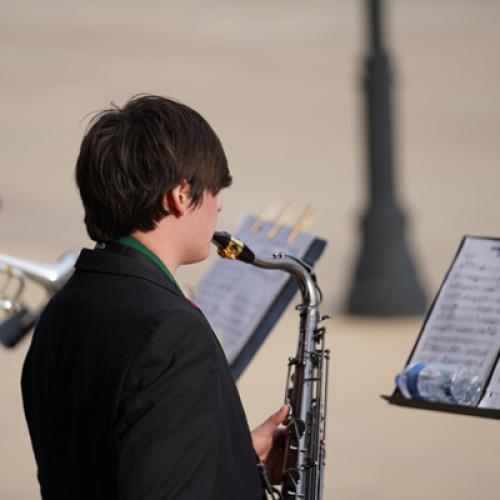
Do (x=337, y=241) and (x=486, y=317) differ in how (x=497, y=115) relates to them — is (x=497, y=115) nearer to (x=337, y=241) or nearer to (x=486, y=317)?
(x=337, y=241)

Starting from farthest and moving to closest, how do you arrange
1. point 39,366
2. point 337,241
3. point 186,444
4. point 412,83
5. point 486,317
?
point 412,83
point 337,241
point 486,317
point 39,366
point 186,444

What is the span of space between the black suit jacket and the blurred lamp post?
23.3 ft

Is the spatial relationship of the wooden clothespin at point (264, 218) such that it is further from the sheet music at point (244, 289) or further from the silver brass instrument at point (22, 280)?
the silver brass instrument at point (22, 280)

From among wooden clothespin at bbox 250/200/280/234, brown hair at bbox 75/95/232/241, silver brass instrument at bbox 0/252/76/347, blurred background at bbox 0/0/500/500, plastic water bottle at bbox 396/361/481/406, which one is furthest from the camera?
blurred background at bbox 0/0/500/500

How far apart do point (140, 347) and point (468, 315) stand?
4.29 ft

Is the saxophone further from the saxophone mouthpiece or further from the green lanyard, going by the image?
the green lanyard

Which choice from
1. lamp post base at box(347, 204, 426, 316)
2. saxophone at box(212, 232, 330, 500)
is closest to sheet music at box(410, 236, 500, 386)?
saxophone at box(212, 232, 330, 500)

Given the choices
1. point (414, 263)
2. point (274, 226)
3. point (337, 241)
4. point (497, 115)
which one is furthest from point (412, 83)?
point (274, 226)

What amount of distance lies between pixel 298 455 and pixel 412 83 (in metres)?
20.6

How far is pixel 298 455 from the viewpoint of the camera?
275cm

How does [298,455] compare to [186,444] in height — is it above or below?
below

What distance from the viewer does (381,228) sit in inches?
371

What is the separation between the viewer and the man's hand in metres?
2.63

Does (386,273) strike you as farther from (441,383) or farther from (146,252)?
(146,252)
